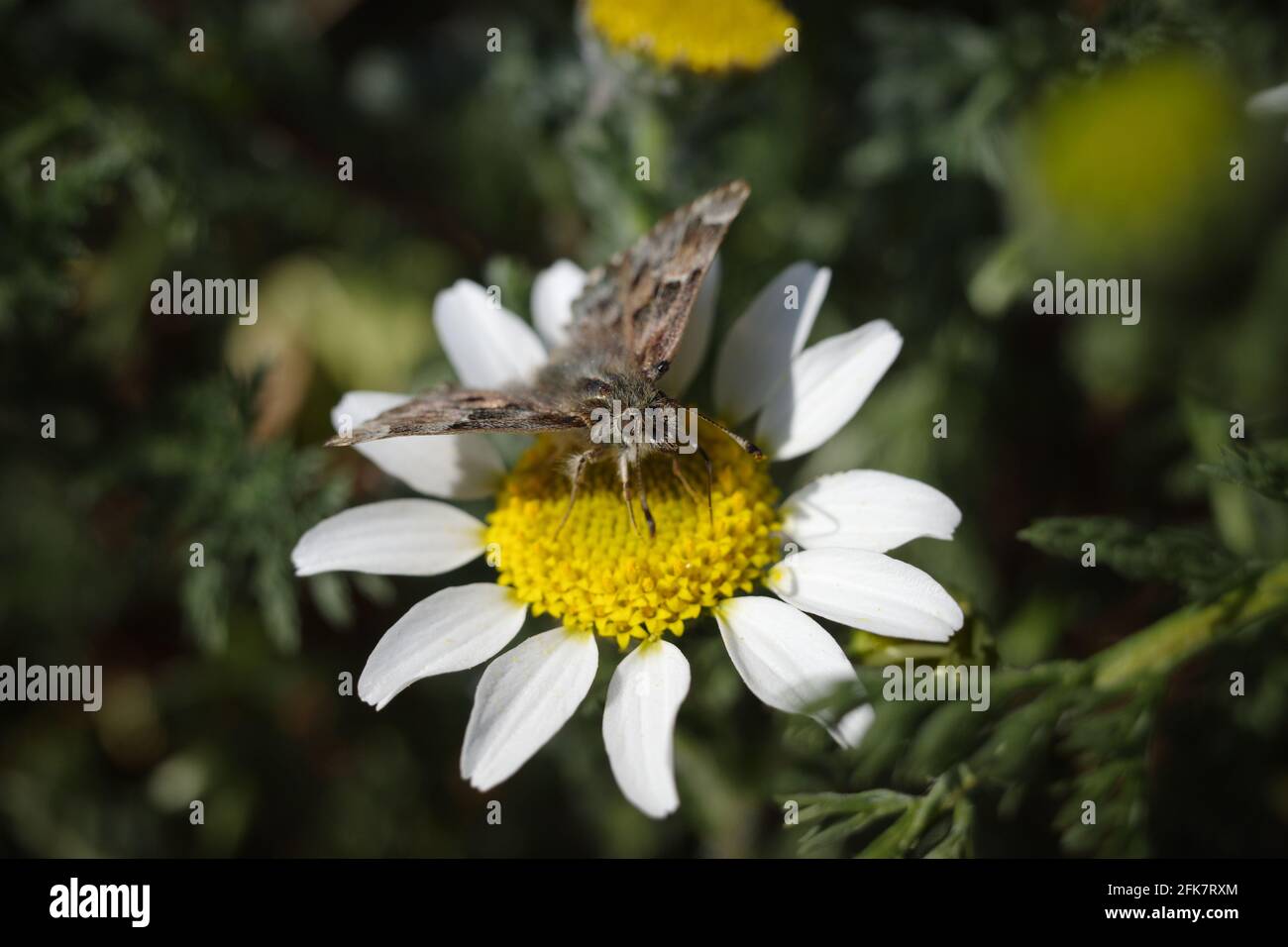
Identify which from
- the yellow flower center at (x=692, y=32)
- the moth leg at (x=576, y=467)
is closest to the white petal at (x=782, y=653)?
the moth leg at (x=576, y=467)

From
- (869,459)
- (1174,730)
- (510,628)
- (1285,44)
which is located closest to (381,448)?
(510,628)

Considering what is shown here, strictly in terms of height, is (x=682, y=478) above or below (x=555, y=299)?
below

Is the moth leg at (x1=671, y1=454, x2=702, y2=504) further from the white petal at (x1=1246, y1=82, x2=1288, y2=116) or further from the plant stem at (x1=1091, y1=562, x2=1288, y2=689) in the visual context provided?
the white petal at (x1=1246, y1=82, x2=1288, y2=116)

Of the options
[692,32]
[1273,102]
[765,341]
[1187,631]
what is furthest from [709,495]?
[1273,102]

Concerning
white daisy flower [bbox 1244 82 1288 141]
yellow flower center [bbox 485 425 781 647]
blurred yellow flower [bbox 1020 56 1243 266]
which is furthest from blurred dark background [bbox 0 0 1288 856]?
white daisy flower [bbox 1244 82 1288 141]

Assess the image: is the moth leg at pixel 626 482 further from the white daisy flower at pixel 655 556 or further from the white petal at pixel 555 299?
the white petal at pixel 555 299

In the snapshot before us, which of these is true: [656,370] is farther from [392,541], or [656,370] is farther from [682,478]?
[392,541]
